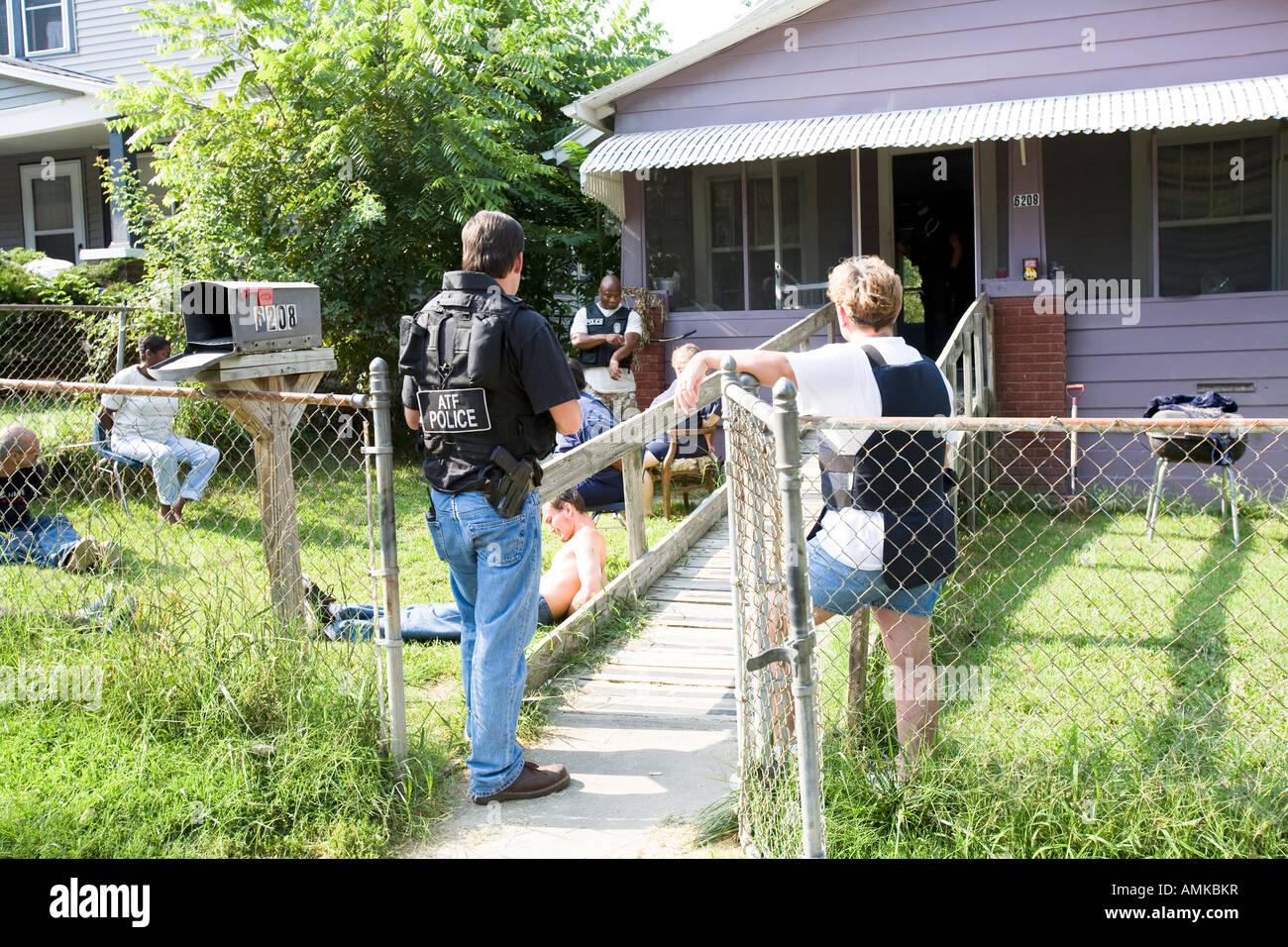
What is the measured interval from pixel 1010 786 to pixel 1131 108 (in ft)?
22.6

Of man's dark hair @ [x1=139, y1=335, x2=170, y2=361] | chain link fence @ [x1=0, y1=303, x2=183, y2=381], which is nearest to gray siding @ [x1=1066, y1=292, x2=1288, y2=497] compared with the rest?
man's dark hair @ [x1=139, y1=335, x2=170, y2=361]

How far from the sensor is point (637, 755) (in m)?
4.48

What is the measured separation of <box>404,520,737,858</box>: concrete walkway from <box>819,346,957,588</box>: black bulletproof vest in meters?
1.13

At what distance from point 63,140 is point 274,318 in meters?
14.9

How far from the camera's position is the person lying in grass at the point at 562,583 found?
589cm

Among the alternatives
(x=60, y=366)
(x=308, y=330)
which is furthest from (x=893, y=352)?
(x=60, y=366)

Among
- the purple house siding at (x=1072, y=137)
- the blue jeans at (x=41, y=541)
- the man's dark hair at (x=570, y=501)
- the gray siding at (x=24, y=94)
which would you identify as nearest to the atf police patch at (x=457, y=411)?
the man's dark hair at (x=570, y=501)

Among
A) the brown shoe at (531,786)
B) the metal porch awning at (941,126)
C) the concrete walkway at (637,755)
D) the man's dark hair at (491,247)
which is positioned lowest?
the concrete walkway at (637,755)

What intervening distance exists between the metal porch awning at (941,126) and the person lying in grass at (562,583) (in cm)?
444

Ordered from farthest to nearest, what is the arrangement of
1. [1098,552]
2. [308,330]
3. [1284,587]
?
[1098,552] < [1284,587] < [308,330]

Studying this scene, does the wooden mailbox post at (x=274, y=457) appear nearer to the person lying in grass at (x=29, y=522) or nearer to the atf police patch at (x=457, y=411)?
the atf police patch at (x=457, y=411)

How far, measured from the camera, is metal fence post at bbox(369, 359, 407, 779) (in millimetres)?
3998

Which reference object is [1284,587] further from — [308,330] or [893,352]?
[308,330]

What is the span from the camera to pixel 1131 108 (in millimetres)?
8625
